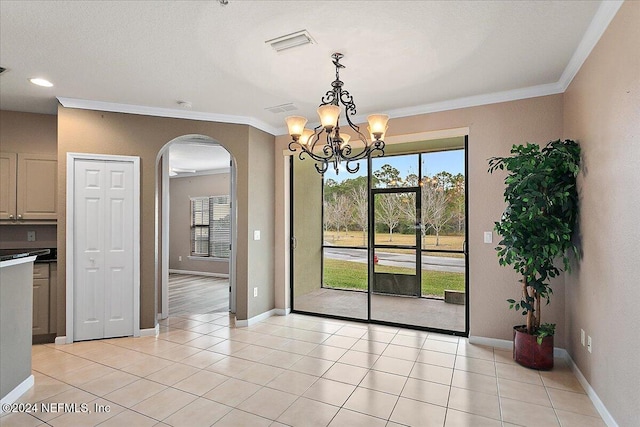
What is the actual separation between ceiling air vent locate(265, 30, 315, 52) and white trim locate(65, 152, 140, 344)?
2362 mm

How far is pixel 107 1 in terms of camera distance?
213 cm

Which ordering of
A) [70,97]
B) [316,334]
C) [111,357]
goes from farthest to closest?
1. [316,334]
2. [70,97]
3. [111,357]

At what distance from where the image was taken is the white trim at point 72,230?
375 centimetres

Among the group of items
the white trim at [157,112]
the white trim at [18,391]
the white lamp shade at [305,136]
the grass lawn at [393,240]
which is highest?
the white trim at [157,112]

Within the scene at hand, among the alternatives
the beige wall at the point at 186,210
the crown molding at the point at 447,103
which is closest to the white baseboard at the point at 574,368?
the crown molding at the point at 447,103

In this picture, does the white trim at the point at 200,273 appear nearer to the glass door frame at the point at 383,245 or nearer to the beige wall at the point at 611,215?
Answer: the glass door frame at the point at 383,245

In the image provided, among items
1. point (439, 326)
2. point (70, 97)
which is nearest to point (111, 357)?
point (70, 97)

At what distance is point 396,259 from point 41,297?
450 centimetres

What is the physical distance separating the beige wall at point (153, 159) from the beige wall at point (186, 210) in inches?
162

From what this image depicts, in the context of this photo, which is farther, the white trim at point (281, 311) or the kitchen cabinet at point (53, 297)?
the white trim at point (281, 311)

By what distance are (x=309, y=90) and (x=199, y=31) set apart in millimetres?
1361

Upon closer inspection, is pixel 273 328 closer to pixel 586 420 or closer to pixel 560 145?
pixel 586 420

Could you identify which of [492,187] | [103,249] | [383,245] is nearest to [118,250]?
[103,249]

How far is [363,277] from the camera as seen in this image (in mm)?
5207
